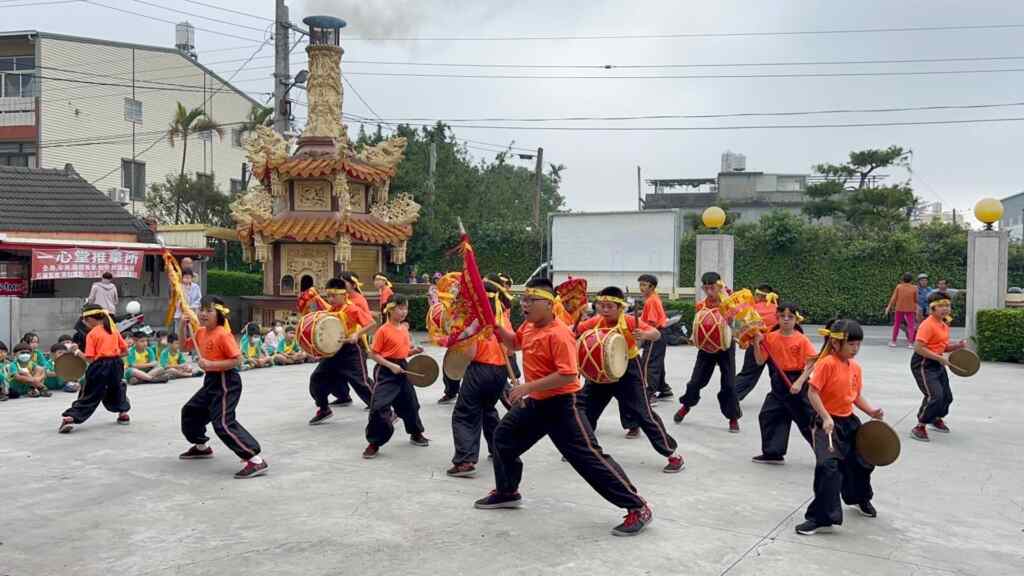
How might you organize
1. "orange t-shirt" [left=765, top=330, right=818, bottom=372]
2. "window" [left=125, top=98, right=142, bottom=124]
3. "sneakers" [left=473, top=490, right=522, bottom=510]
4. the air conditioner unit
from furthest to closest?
"window" [left=125, top=98, right=142, bottom=124] → the air conditioner unit → "orange t-shirt" [left=765, top=330, right=818, bottom=372] → "sneakers" [left=473, top=490, right=522, bottom=510]

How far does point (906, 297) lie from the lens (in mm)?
18172

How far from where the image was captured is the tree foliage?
32.0 m

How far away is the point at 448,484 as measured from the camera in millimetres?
7023

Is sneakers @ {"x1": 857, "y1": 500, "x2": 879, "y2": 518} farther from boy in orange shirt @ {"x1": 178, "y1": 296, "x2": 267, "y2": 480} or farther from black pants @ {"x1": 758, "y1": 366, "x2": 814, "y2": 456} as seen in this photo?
boy in orange shirt @ {"x1": 178, "y1": 296, "x2": 267, "y2": 480}

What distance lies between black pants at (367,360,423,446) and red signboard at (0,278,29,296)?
41.4 feet

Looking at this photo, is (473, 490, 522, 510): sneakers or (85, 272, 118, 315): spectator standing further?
(85, 272, 118, 315): spectator standing

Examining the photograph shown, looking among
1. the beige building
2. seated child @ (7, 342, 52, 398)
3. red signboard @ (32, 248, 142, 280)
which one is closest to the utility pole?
red signboard @ (32, 248, 142, 280)

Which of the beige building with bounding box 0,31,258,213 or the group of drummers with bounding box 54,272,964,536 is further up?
the beige building with bounding box 0,31,258,213

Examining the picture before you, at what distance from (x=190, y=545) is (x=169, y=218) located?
93.8 feet

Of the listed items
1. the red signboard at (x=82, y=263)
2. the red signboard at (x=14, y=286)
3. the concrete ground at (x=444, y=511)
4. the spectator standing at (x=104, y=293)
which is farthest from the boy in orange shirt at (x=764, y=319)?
the red signboard at (x=14, y=286)

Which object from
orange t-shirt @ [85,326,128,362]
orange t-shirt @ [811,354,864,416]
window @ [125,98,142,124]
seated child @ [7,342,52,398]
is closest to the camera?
orange t-shirt @ [811,354,864,416]

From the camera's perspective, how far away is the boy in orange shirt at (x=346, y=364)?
375 inches

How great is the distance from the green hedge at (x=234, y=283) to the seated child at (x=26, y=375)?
16.4 meters

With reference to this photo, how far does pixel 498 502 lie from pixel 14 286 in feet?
49.3
